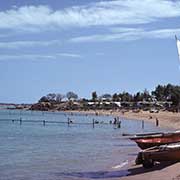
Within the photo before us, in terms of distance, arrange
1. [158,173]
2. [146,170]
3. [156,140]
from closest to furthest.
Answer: [158,173] < [146,170] < [156,140]

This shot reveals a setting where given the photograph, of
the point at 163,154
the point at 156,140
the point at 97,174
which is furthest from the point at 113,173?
the point at 156,140

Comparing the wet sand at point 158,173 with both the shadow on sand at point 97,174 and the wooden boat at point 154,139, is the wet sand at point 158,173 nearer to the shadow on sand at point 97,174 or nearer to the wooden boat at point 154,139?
the shadow on sand at point 97,174

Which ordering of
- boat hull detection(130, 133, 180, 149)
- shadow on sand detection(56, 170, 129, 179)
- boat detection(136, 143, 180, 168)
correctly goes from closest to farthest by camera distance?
boat detection(136, 143, 180, 168)
shadow on sand detection(56, 170, 129, 179)
boat hull detection(130, 133, 180, 149)

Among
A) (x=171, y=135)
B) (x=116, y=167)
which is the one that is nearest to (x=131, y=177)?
(x=116, y=167)

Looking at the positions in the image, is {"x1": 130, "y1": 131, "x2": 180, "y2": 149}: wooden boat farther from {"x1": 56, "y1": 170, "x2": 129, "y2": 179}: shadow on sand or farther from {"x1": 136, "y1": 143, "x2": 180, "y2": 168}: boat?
{"x1": 136, "y1": 143, "x2": 180, "y2": 168}: boat

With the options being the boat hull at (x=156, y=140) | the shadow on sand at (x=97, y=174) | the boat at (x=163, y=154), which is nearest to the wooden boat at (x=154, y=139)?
the boat hull at (x=156, y=140)

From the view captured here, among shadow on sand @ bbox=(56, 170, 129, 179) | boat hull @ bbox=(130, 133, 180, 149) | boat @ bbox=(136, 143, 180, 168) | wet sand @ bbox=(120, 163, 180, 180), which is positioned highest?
boat hull @ bbox=(130, 133, 180, 149)

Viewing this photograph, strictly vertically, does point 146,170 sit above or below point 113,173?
above

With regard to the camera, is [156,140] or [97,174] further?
[156,140]

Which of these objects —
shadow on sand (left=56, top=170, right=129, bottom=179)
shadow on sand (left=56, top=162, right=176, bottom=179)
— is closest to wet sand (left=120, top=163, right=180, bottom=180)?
shadow on sand (left=56, top=162, right=176, bottom=179)

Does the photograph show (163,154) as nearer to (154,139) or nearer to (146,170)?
(146,170)

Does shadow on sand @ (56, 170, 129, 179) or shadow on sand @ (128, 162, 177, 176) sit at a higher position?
shadow on sand @ (128, 162, 177, 176)

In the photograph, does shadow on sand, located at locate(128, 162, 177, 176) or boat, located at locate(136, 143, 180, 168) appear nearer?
boat, located at locate(136, 143, 180, 168)

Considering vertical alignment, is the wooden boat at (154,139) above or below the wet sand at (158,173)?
above
